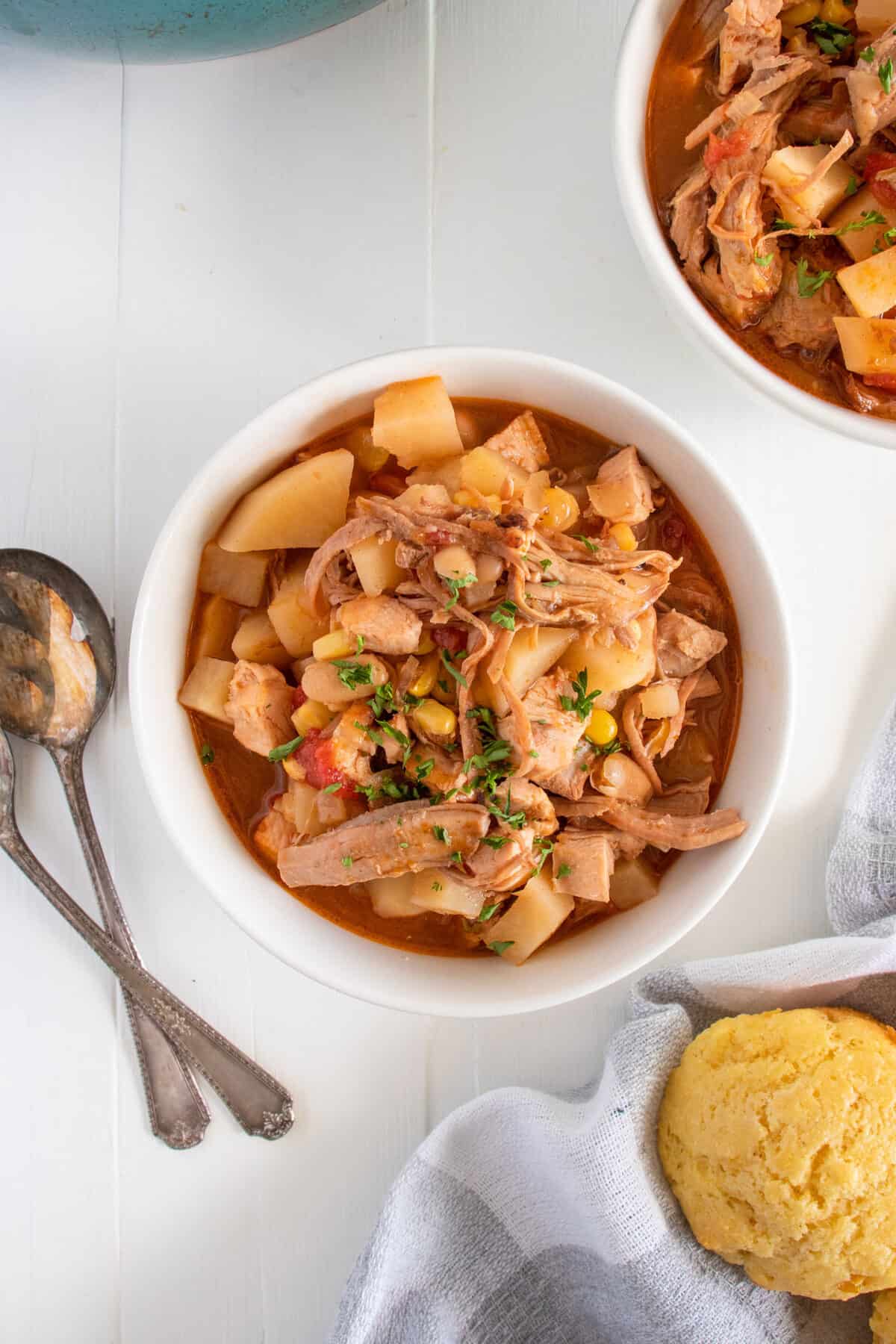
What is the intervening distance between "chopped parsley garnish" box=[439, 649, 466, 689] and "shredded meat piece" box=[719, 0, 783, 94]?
134 cm

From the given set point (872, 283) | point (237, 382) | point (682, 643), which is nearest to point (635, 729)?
point (682, 643)

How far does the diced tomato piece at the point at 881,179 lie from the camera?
2363 millimetres

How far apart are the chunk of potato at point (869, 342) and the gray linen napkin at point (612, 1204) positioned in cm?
94

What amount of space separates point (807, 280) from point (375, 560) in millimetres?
1080

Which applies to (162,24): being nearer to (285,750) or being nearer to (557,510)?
(557,510)

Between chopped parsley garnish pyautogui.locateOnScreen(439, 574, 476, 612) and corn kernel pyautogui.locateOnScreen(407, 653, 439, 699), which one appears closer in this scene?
chopped parsley garnish pyautogui.locateOnScreen(439, 574, 476, 612)

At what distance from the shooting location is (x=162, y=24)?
240 centimetres

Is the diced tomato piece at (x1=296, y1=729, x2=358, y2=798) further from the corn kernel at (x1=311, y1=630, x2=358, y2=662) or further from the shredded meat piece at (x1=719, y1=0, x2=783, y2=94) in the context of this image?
the shredded meat piece at (x1=719, y1=0, x2=783, y2=94)

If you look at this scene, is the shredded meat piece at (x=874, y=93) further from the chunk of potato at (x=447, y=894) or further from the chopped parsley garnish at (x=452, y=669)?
the chunk of potato at (x=447, y=894)

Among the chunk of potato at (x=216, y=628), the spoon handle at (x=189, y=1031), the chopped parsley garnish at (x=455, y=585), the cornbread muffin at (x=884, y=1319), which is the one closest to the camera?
the chopped parsley garnish at (x=455, y=585)

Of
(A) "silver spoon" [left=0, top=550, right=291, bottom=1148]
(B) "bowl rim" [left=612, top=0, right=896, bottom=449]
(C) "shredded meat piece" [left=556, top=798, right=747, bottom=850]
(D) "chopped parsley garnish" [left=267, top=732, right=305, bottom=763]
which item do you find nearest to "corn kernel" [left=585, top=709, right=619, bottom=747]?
(C) "shredded meat piece" [left=556, top=798, right=747, bottom=850]

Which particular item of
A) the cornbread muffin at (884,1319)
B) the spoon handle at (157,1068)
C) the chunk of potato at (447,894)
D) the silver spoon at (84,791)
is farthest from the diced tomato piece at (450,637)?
the cornbread muffin at (884,1319)

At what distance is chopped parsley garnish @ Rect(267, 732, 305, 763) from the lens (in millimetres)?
2432

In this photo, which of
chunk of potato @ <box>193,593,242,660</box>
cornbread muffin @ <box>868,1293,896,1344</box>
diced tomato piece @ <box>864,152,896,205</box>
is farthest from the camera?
cornbread muffin @ <box>868,1293,896,1344</box>
